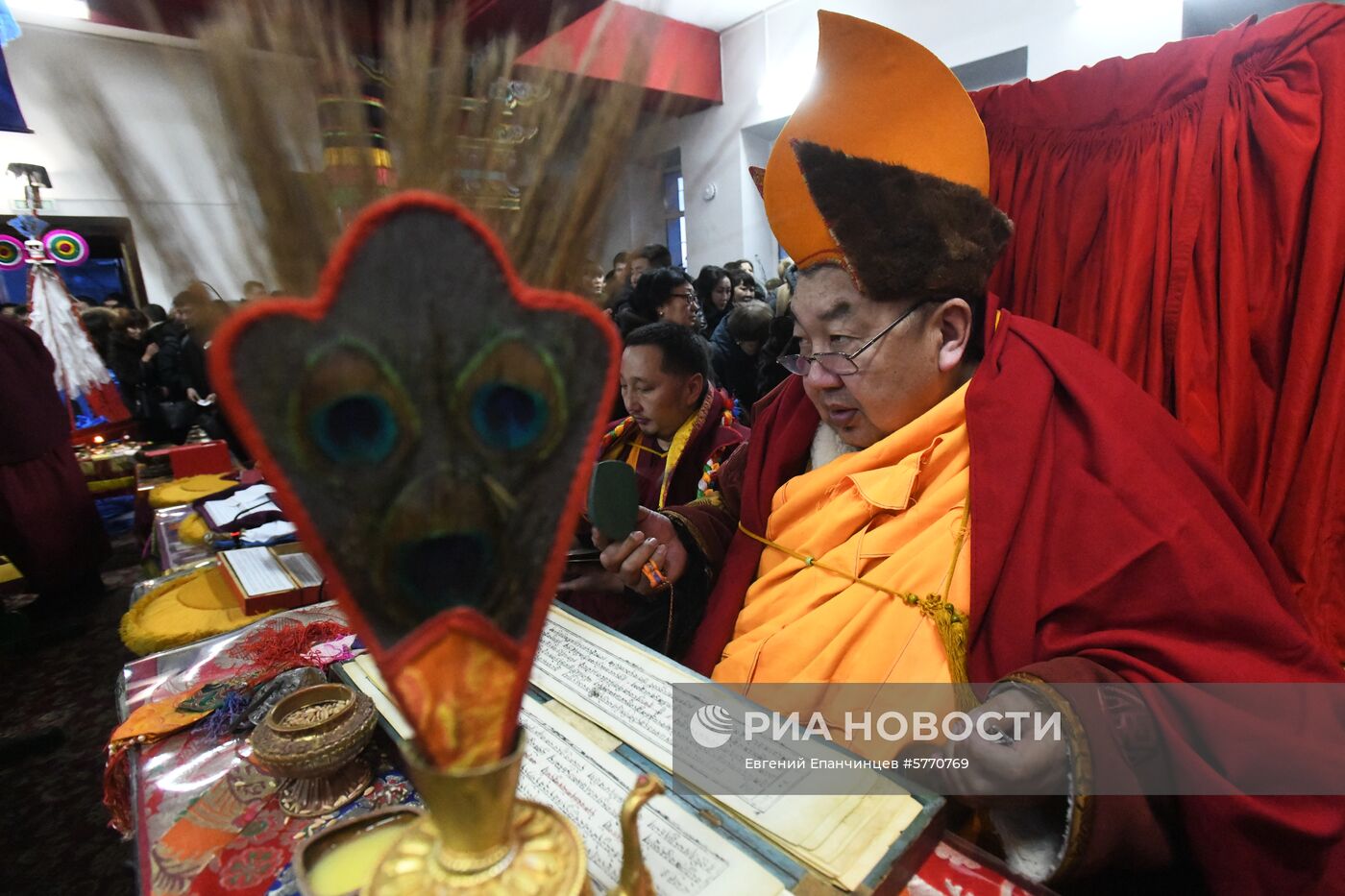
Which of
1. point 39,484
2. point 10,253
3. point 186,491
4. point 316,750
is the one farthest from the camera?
point 10,253

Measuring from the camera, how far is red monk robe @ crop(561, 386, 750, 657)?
4.55 feet

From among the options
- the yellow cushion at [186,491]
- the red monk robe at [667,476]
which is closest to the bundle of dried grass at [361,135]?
the red monk robe at [667,476]

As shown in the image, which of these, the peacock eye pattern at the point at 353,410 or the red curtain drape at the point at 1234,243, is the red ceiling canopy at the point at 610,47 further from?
the red curtain drape at the point at 1234,243

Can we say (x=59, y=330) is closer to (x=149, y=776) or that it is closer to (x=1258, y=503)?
(x=149, y=776)

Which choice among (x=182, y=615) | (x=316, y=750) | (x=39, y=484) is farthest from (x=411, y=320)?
(x=39, y=484)

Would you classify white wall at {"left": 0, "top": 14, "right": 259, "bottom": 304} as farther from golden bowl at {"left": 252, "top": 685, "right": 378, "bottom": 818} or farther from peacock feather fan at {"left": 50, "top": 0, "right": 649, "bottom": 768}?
golden bowl at {"left": 252, "top": 685, "right": 378, "bottom": 818}

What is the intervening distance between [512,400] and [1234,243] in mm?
1402

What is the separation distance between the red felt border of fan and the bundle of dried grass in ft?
0.13

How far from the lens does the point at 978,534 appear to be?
3.08 feet

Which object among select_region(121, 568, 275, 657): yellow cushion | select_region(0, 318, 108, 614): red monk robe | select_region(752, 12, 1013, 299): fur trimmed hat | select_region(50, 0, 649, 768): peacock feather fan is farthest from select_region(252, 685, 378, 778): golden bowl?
select_region(0, 318, 108, 614): red monk robe

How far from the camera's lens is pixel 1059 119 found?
1397mm

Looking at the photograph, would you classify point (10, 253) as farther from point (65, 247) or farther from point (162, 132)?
point (162, 132)

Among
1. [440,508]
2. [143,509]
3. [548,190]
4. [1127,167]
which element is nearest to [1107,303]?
[1127,167]

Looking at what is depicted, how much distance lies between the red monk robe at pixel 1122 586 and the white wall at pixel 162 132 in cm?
91
